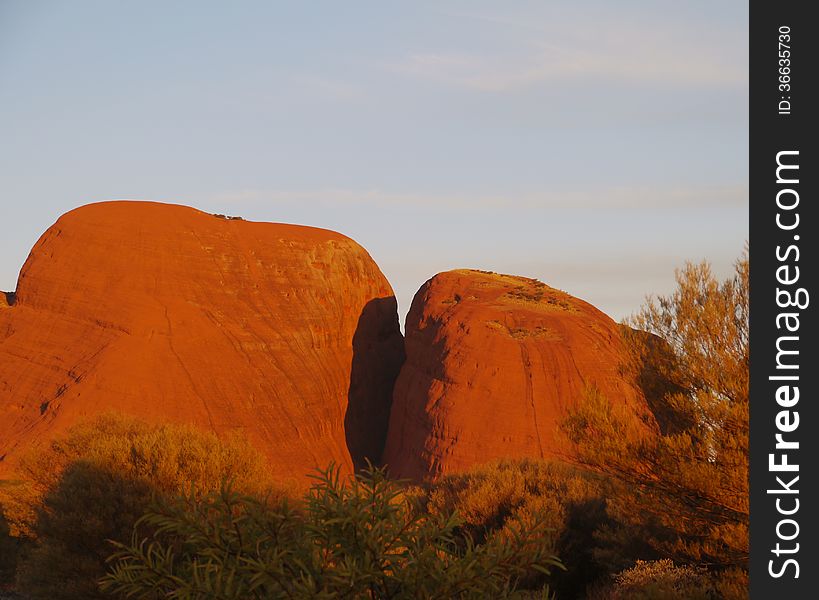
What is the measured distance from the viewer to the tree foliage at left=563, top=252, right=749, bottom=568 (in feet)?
42.5

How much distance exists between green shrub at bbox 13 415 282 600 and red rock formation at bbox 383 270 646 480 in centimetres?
2142

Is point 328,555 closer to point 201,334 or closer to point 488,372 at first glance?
point 488,372

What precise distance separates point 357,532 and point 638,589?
810 centimetres

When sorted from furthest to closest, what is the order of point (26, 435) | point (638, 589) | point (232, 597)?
point (26, 435) < point (638, 589) < point (232, 597)

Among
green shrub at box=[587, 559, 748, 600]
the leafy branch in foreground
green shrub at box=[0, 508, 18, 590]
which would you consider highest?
the leafy branch in foreground

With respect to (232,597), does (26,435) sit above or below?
below

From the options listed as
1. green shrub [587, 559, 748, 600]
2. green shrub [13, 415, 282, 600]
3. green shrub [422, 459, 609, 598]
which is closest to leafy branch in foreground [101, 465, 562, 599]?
green shrub [587, 559, 748, 600]

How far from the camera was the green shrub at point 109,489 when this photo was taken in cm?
1619

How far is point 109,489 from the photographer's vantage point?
16719mm

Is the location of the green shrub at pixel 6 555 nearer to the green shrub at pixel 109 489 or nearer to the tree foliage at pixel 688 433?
the green shrub at pixel 109 489

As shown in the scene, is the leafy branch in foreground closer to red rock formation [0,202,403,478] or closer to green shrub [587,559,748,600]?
green shrub [587,559,748,600]

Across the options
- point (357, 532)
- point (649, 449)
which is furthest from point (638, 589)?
point (357, 532)
